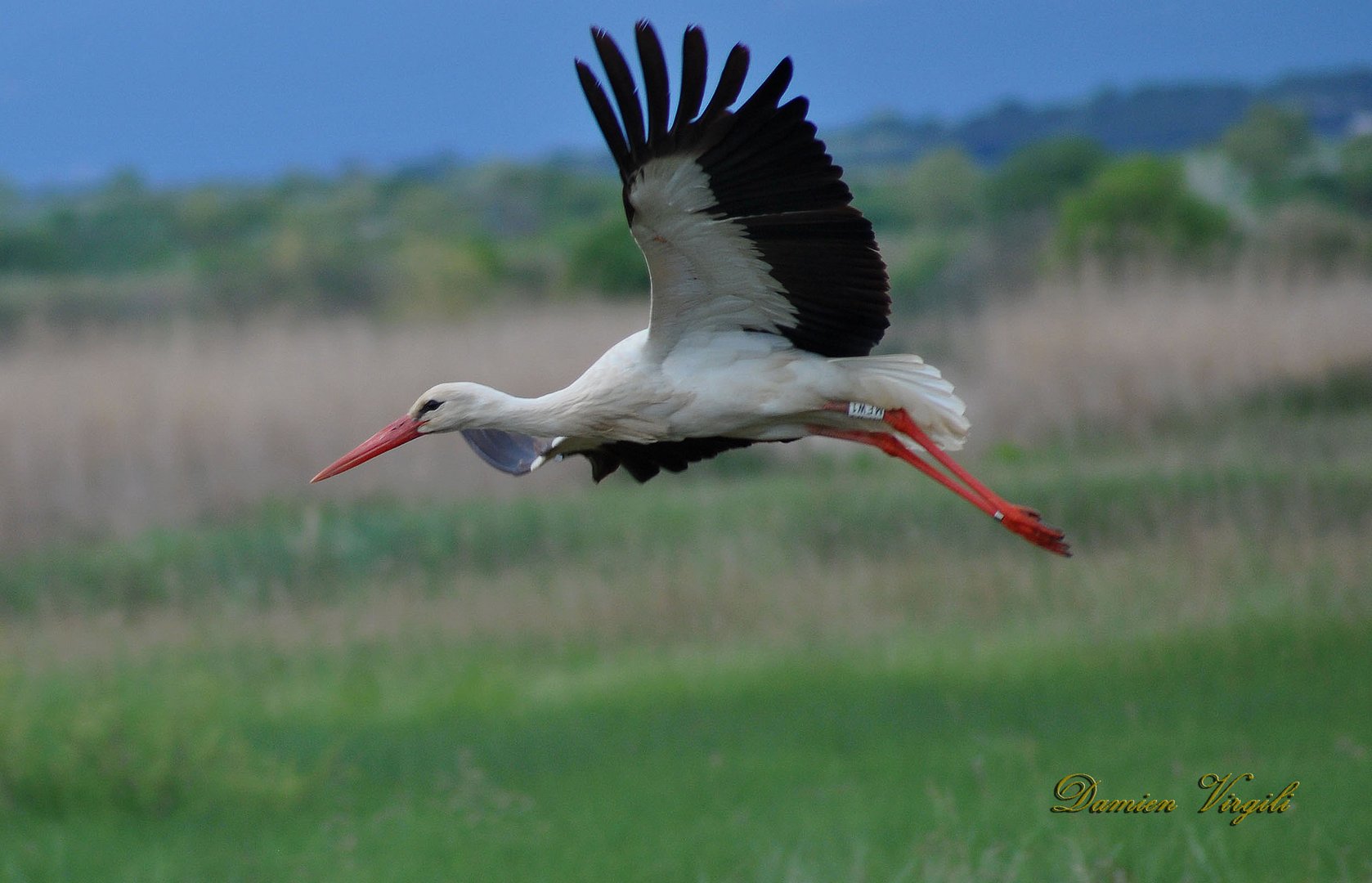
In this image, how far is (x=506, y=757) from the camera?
9578mm

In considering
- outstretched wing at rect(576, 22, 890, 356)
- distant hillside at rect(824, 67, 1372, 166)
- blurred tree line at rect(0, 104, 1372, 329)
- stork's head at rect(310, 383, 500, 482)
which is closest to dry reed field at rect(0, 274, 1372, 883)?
outstretched wing at rect(576, 22, 890, 356)

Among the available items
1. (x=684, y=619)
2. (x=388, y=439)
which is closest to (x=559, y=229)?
(x=684, y=619)

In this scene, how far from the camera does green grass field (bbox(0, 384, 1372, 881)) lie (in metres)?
7.32

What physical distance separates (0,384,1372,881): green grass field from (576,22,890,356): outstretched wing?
2.35m

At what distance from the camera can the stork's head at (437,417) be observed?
497cm

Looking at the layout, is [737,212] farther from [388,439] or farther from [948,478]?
[388,439]

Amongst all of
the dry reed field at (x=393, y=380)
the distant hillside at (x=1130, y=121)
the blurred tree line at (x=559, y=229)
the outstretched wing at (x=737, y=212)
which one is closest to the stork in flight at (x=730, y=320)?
the outstretched wing at (x=737, y=212)

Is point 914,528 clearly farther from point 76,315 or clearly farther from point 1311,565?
point 76,315

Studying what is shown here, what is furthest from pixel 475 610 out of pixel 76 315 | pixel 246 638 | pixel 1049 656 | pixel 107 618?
pixel 76 315

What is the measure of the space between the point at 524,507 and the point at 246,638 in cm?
340

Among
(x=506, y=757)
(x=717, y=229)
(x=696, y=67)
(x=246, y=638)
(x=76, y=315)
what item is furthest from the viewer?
(x=76, y=315)

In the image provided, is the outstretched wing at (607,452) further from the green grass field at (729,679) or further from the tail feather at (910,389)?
the green grass field at (729,679)

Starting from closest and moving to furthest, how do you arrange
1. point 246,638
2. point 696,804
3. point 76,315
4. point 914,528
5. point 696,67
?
1. point 696,67
2. point 696,804
3. point 246,638
4. point 914,528
5. point 76,315

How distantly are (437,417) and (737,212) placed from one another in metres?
1.27
